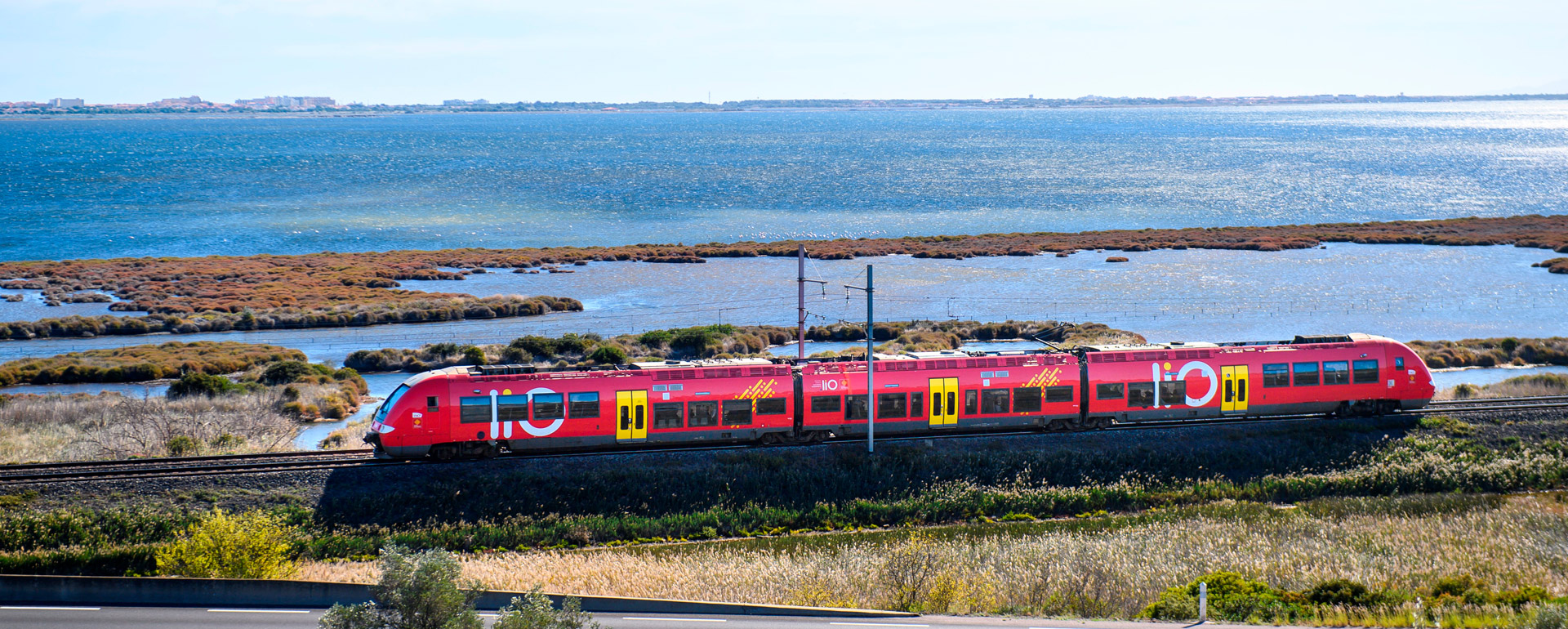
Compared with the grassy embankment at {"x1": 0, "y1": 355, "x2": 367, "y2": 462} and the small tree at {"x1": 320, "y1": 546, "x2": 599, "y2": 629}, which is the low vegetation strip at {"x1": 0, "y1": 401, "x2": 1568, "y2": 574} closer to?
the grassy embankment at {"x1": 0, "y1": 355, "x2": 367, "y2": 462}

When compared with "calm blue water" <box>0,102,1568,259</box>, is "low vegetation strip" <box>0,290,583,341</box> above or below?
below

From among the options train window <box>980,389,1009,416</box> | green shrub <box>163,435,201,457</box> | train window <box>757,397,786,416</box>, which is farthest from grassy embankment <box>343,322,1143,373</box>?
train window <box>757,397,786,416</box>

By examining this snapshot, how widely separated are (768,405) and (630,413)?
13.0 ft

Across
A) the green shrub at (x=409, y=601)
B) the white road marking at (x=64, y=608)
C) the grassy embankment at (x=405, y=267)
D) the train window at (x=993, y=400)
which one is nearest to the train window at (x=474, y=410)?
the white road marking at (x=64, y=608)

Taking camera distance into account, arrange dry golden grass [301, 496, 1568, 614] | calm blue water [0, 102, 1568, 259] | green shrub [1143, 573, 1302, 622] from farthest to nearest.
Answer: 1. calm blue water [0, 102, 1568, 259]
2. dry golden grass [301, 496, 1568, 614]
3. green shrub [1143, 573, 1302, 622]

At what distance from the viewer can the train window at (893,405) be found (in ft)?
107

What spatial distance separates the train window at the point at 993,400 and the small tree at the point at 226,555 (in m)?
19.0

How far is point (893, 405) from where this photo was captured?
108 ft

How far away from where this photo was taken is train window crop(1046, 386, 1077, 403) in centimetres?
3356

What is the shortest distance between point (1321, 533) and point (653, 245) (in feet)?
255

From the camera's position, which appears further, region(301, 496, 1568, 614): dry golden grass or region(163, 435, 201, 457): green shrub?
region(163, 435, 201, 457): green shrub

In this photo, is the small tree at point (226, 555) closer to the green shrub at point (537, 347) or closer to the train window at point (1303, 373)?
the train window at point (1303, 373)

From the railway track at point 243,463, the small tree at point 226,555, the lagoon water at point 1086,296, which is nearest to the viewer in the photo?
the small tree at point 226,555

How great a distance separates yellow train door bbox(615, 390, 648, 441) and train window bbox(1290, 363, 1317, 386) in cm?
2020
